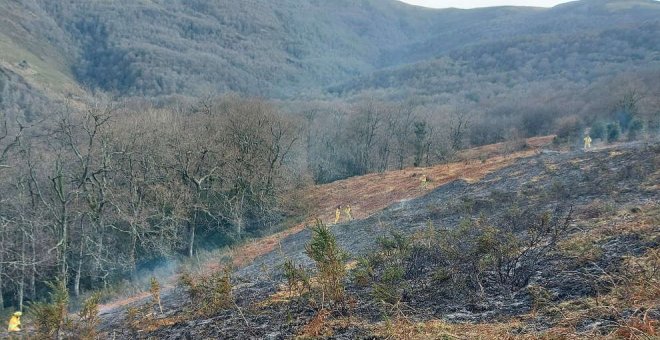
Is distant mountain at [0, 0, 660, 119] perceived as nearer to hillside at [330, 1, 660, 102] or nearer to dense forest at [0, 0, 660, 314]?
hillside at [330, 1, 660, 102]

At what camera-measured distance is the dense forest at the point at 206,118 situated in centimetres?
2948

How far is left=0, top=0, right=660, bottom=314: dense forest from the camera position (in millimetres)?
29484

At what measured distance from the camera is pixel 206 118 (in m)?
37.2

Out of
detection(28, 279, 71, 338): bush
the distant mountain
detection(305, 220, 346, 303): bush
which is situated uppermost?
the distant mountain

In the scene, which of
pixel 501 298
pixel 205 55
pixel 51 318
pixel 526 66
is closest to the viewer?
pixel 501 298

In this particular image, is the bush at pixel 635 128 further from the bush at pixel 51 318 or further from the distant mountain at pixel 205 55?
the distant mountain at pixel 205 55

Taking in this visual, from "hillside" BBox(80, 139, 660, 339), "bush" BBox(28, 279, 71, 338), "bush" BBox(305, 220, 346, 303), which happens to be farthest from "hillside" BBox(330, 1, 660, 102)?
"bush" BBox(28, 279, 71, 338)

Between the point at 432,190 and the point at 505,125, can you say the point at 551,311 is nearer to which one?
the point at 432,190

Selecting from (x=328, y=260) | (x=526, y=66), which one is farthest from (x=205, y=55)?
(x=328, y=260)

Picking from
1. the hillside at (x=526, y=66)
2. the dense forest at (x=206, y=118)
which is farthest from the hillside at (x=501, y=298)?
the hillside at (x=526, y=66)

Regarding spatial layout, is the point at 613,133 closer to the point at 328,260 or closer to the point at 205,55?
the point at 328,260

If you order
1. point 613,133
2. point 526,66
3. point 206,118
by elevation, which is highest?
point 526,66

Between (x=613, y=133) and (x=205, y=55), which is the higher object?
(x=205, y=55)

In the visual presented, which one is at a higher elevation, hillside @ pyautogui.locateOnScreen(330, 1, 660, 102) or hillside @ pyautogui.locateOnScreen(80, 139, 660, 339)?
hillside @ pyautogui.locateOnScreen(330, 1, 660, 102)
